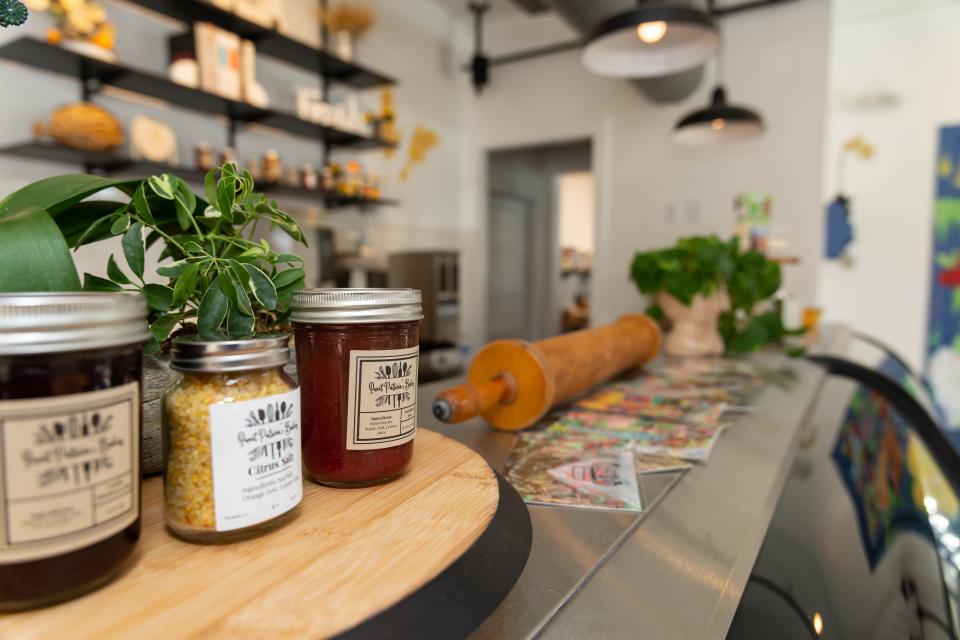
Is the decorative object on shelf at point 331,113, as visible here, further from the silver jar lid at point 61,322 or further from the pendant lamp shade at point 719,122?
the silver jar lid at point 61,322

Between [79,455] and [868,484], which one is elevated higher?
[79,455]

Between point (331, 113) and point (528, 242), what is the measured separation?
299cm

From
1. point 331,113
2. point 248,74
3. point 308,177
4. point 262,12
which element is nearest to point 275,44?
point 262,12

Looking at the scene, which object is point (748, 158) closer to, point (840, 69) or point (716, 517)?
point (840, 69)

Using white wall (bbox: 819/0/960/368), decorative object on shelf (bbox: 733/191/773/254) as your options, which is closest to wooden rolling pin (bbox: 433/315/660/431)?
decorative object on shelf (bbox: 733/191/773/254)

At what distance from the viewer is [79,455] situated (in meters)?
0.26

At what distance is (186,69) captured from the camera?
93.6 inches

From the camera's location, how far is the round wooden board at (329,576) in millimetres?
251

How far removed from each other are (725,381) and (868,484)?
11.8 inches

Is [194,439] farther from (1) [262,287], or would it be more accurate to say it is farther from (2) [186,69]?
(2) [186,69]

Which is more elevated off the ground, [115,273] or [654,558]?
[115,273]

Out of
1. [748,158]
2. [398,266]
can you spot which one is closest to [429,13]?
[398,266]

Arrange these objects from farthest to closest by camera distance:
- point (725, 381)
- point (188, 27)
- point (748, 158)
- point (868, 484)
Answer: point (748, 158) < point (188, 27) < point (725, 381) < point (868, 484)

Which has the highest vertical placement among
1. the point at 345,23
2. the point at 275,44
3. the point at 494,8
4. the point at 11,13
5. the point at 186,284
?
the point at 494,8
